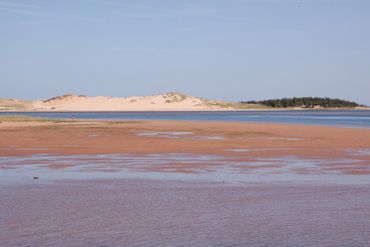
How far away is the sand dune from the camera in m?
168

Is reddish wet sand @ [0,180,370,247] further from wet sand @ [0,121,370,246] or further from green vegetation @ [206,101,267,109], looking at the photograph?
green vegetation @ [206,101,267,109]

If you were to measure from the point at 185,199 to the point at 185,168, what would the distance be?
15.6 feet

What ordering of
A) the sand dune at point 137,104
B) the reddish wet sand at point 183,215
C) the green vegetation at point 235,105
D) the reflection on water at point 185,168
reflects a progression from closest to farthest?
1. the reddish wet sand at point 183,215
2. the reflection on water at point 185,168
3. the sand dune at point 137,104
4. the green vegetation at point 235,105

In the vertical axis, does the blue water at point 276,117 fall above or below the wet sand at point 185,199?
below

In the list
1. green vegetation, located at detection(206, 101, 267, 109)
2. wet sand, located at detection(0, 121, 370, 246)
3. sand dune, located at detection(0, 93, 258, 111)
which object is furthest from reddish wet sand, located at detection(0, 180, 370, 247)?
green vegetation, located at detection(206, 101, 267, 109)

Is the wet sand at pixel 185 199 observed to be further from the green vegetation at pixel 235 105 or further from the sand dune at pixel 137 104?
the green vegetation at pixel 235 105

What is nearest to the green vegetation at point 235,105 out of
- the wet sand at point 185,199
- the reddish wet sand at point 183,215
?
the wet sand at point 185,199

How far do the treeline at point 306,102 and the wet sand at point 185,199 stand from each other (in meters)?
169

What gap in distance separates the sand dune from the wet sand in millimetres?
147408

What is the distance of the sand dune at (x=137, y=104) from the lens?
6624 inches

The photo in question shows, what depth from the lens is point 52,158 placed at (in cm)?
1792

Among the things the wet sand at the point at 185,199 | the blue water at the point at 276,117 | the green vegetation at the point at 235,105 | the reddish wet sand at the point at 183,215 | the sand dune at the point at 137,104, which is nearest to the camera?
the reddish wet sand at the point at 183,215

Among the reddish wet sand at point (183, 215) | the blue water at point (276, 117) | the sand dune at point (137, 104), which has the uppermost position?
the sand dune at point (137, 104)

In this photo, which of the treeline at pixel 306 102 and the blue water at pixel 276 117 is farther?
the treeline at pixel 306 102
